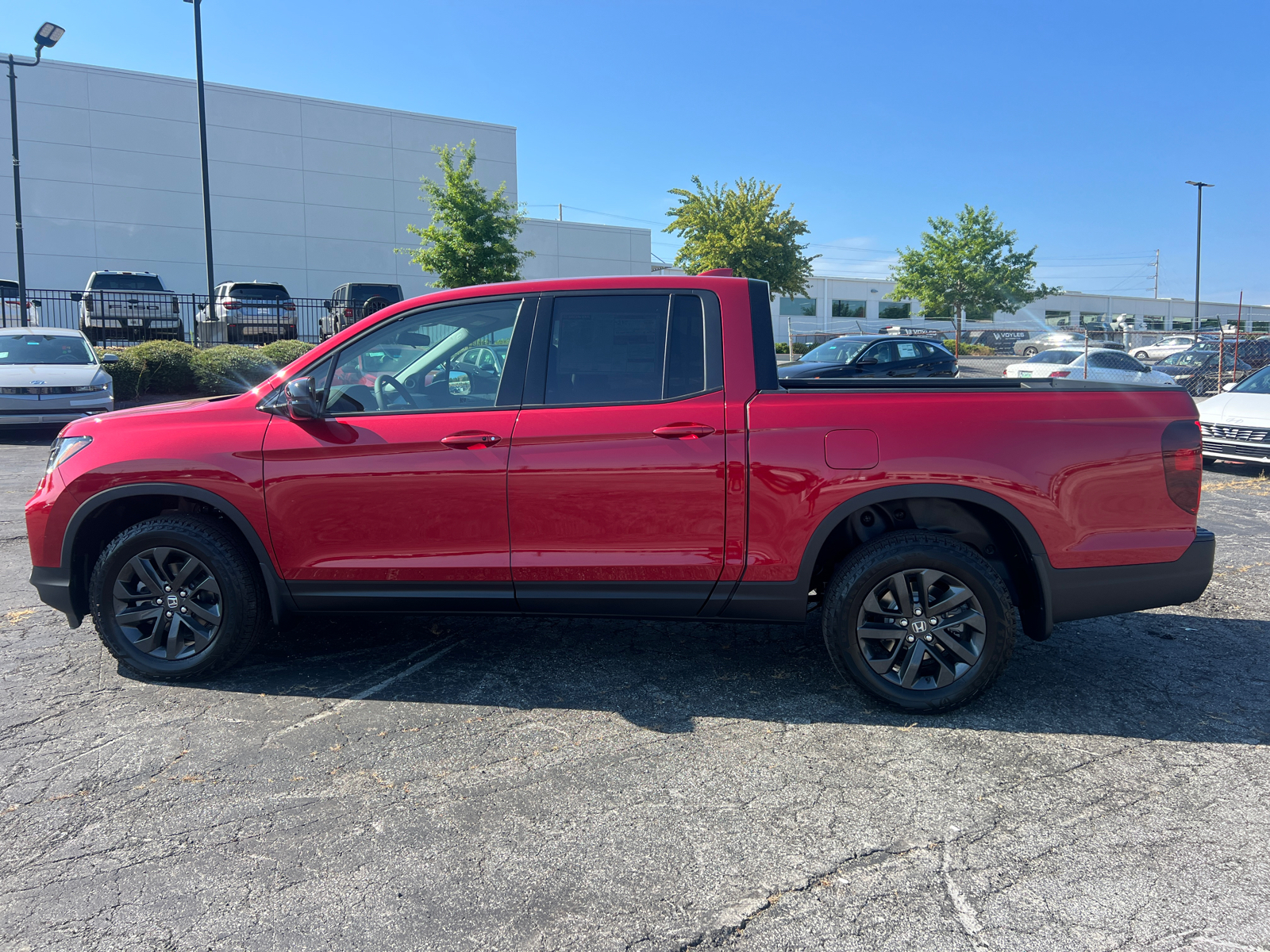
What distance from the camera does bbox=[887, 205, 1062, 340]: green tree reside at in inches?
1914

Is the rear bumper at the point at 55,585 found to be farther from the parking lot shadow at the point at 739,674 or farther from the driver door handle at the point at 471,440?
the driver door handle at the point at 471,440

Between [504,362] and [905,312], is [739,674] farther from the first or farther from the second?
[905,312]

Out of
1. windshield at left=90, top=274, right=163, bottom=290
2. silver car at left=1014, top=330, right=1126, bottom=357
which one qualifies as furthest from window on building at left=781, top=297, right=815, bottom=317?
windshield at left=90, top=274, right=163, bottom=290

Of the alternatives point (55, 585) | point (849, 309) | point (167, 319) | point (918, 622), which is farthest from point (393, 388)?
point (849, 309)

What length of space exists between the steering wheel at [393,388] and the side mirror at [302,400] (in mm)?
266

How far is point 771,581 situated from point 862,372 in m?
15.4

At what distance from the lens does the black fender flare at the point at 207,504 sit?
4.04 m

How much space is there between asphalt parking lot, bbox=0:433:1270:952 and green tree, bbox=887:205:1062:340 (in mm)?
47910

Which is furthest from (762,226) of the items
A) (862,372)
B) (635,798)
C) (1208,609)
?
(635,798)

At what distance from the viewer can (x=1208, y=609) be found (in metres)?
5.41

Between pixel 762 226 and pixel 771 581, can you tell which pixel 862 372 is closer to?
pixel 771 581

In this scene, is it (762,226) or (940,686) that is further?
(762,226)

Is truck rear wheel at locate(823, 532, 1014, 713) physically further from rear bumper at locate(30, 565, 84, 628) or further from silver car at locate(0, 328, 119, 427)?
silver car at locate(0, 328, 119, 427)

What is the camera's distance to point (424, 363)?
4102mm
